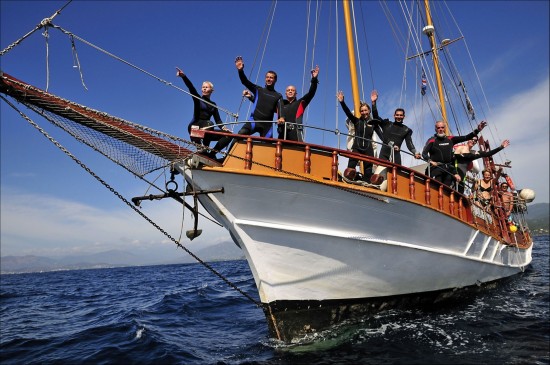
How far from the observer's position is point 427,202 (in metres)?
6.78

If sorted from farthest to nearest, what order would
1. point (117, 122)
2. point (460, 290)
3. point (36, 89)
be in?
point (460, 290) → point (117, 122) → point (36, 89)

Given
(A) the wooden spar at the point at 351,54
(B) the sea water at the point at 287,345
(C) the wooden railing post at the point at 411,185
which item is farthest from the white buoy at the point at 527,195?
(C) the wooden railing post at the point at 411,185

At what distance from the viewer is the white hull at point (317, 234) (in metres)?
5.45

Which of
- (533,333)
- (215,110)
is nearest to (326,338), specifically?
(533,333)

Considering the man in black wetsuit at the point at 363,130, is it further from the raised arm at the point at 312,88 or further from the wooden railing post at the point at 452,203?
the wooden railing post at the point at 452,203

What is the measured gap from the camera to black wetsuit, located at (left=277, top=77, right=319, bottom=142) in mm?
6266

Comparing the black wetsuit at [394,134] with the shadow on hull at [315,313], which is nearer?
the shadow on hull at [315,313]

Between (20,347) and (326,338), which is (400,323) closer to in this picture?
(326,338)

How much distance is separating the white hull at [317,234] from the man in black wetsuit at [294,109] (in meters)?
1.29

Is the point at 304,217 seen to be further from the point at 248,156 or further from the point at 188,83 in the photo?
the point at 188,83

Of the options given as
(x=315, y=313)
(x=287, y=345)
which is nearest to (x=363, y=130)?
(x=315, y=313)

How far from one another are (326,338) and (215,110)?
4.55 meters

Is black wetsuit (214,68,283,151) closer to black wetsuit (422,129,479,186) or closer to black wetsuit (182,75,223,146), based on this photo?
black wetsuit (182,75,223,146)

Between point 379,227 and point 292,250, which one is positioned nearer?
point 292,250
